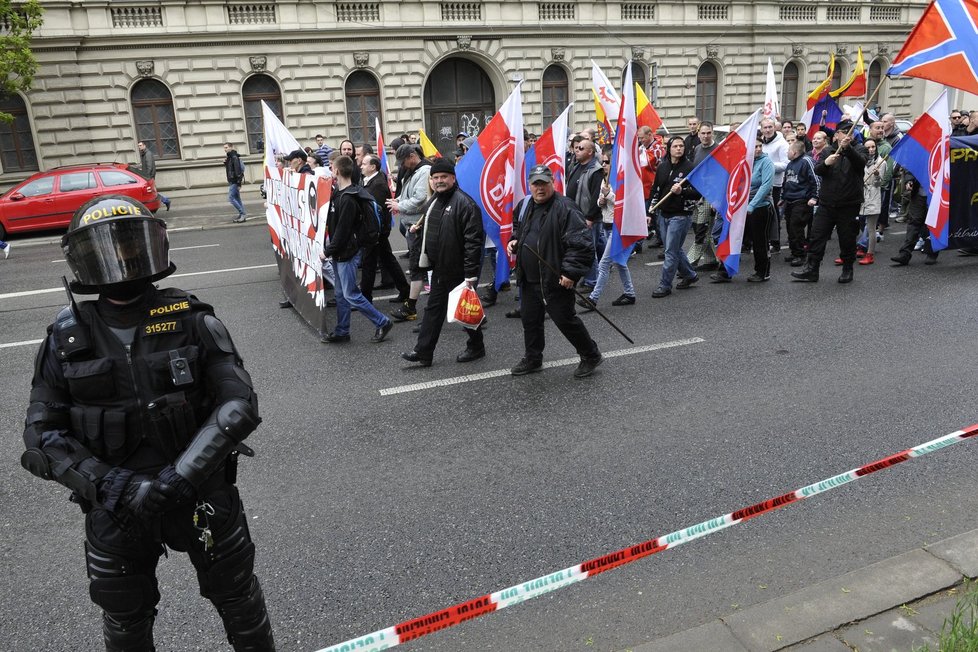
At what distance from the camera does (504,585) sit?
11.2 ft

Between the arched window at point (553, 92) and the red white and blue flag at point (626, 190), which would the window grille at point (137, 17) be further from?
the red white and blue flag at point (626, 190)

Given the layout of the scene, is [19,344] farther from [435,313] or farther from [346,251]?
[435,313]

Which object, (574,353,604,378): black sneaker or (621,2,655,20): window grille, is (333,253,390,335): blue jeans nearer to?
(574,353,604,378): black sneaker

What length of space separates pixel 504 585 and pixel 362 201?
5170mm

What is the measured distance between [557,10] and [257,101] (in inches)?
444

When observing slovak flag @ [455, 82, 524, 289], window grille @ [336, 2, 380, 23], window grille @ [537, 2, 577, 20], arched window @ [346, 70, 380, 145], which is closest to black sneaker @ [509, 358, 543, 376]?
slovak flag @ [455, 82, 524, 289]

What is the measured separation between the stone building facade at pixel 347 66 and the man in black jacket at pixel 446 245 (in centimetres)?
1833

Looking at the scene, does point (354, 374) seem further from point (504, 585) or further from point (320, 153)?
point (320, 153)

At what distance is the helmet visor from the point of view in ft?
7.84

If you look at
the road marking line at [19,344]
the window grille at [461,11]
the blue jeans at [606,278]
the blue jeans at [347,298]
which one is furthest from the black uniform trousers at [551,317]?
the window grille at [461,11]

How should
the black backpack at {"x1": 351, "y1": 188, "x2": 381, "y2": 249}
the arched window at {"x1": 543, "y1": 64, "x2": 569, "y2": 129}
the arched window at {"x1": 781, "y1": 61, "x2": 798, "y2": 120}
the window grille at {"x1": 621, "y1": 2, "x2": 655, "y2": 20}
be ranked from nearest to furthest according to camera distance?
1. the black backpack at {"x1": 351, "y1": 188, "x2": 381, "y2": 249}
2. the arched window at {"x1": 543, "y1": 64, "x2": 569, "y2": 129}
3. the window grille at {"x1": 621, "y1": 2, "x2": 655, "y2": 20}
4. the arched window at {"x1": 781, "y1": 61, "x2": 798, "y2": 120}

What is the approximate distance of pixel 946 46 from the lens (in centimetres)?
657

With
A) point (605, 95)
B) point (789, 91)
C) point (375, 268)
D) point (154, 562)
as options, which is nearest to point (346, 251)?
point (375, 268)

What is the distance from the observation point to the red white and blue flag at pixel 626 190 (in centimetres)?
822
